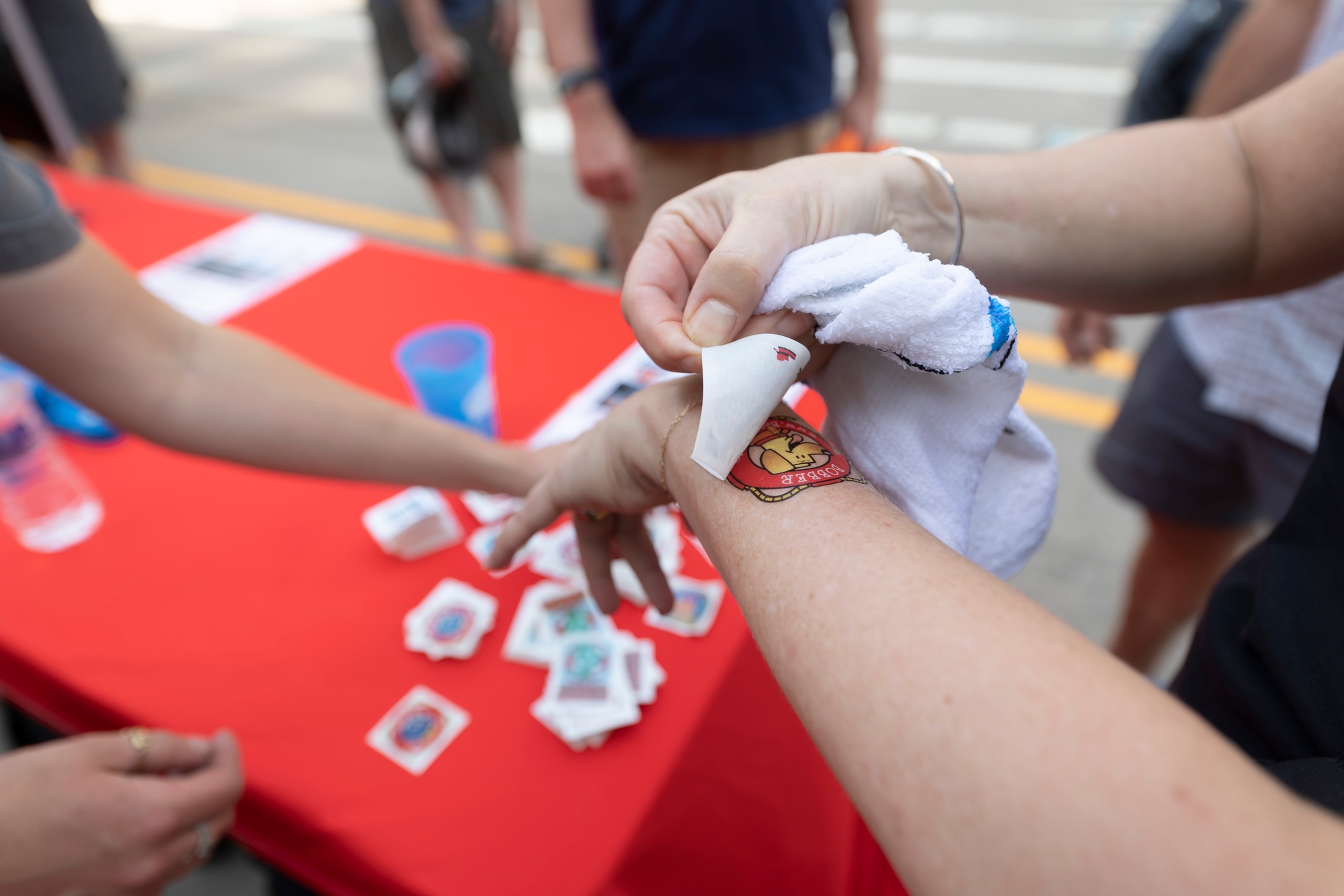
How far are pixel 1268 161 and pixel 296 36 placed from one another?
953 centimetres

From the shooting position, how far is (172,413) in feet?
3.68

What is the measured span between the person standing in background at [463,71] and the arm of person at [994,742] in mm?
3228

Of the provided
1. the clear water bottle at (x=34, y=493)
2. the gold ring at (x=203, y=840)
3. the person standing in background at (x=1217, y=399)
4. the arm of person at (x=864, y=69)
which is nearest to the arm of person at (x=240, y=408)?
the clear water bottle at (x=34, y=493)

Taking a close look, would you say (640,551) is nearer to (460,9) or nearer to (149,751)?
(149,751)

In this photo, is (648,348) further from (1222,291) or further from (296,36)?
(296,36)

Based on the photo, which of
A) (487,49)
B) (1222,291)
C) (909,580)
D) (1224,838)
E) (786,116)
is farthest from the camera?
(487,49)

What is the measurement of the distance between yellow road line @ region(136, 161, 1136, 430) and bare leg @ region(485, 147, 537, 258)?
214 millimetres

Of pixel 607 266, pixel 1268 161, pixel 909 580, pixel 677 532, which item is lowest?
pixel 607 266

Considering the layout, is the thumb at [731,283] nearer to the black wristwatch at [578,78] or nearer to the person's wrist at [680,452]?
the person's wrist at [680,452]

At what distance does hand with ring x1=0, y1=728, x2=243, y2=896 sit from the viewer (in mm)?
783

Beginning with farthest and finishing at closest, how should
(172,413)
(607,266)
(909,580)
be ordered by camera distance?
(607,266), (172,413), (909,580)

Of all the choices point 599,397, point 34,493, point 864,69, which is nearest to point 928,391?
point 599,397

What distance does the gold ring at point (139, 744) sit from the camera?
878mm

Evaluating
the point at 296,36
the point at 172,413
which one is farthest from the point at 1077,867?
the point at 296,36
